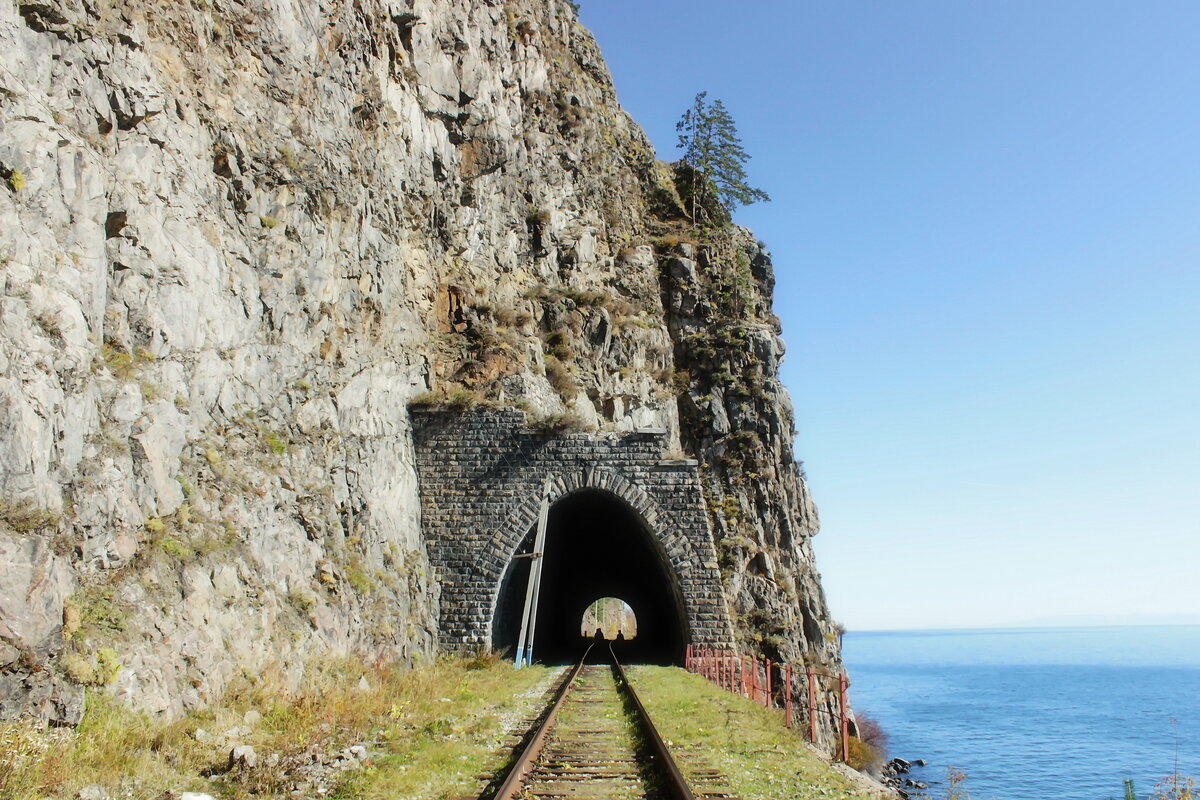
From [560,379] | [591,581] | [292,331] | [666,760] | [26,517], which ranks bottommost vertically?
[666,760]

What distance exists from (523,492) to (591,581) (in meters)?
17.6

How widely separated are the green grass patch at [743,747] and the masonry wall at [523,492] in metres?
5.76

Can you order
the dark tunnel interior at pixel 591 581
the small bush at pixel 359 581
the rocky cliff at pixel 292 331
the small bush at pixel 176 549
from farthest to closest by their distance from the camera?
the dark tunnel interior at pixel 591 581 → the small bush at pixel 359 581 → the small bush at pixel 176 549 → the rocky cliff at pixel 292 331

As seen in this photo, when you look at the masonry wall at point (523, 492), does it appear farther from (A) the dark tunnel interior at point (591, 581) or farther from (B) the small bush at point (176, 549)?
(B) the small bush at point (176, 549)

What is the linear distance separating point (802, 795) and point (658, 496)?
13382 mm

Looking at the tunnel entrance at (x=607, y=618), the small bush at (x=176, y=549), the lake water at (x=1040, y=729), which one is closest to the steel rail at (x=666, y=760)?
the small bush at (x=176, y=549)

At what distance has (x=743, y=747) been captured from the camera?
963cm

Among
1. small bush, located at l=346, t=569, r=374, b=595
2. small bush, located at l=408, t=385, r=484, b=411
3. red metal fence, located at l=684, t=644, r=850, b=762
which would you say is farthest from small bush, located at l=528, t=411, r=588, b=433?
small bush, located at l=346, t=569, r=374, b=595

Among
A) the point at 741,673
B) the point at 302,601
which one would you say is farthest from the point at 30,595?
the point at 741,673

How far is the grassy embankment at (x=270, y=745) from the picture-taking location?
21.8 feet

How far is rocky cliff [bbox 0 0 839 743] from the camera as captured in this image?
8.98 metres

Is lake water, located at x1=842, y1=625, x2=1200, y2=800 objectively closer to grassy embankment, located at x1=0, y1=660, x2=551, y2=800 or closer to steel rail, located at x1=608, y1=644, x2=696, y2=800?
steel rail, located at x1=608, y1=644, x2=696, y2=800

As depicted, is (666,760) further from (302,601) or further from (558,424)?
(558,424)

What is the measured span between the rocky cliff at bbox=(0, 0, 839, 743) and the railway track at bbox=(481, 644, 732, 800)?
13.5 feet
